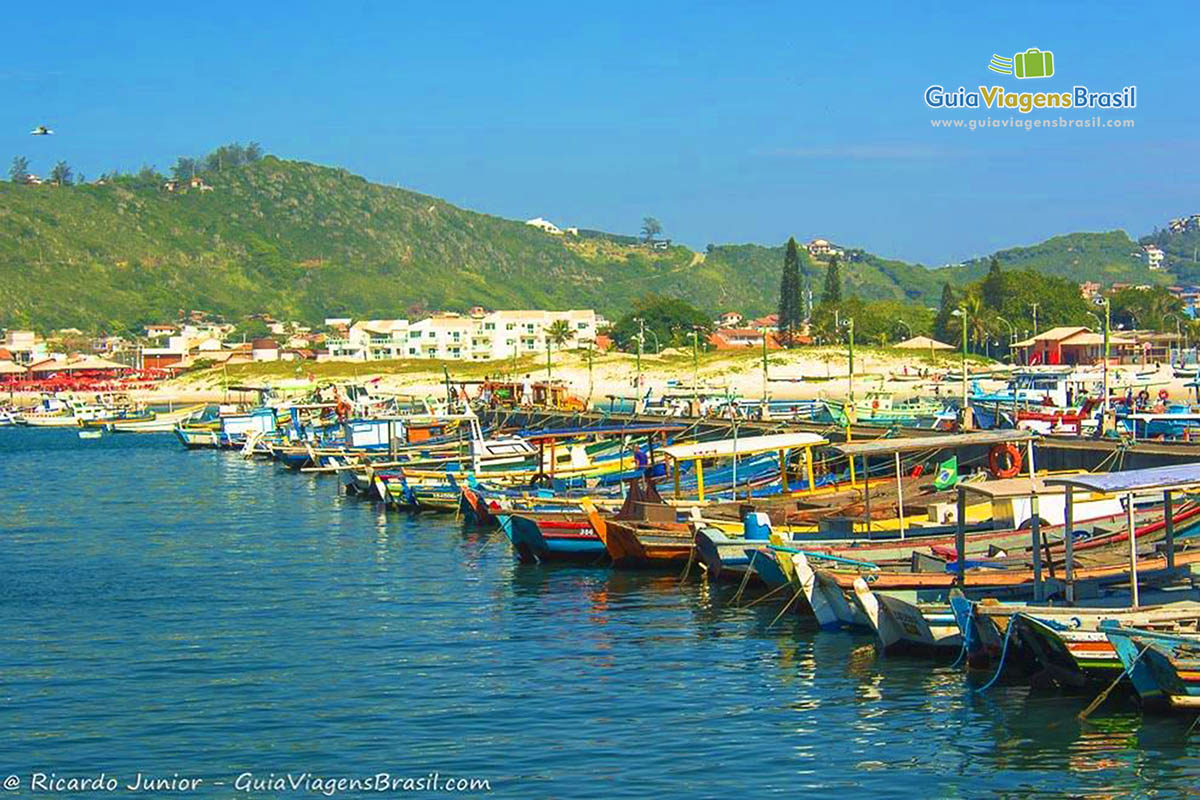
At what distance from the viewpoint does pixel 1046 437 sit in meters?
49.5

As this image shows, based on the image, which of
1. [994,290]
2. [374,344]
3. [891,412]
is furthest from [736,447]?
[374,344]

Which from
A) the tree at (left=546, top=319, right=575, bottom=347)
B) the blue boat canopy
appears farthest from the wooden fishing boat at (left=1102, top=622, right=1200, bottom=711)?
the tree at (left=546, top=319, right=575, bottom=347)

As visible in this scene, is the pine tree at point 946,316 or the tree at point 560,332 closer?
the pine tree at point 946,316

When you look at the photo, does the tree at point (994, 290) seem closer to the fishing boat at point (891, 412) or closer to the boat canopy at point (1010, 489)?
the fishing boat at point (891, 412)

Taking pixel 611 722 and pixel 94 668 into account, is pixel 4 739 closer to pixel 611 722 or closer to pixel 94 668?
pixel 94 668

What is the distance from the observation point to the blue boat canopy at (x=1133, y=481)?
2238cm

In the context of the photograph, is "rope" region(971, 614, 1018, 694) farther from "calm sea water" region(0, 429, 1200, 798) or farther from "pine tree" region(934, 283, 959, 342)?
"pine tree" region(934, 283, 959, 342)

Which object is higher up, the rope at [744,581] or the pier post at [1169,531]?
the pier post at [1169,531]

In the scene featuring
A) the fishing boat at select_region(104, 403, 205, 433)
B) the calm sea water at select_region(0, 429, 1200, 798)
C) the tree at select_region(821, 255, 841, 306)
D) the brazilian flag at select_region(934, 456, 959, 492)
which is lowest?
the calm sea water at select_region(0, 429, 1200, 798)

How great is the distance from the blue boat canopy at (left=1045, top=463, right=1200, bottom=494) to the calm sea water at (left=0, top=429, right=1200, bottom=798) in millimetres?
3002

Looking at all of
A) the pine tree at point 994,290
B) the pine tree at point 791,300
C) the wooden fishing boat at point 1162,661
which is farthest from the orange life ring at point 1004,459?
the pine tree at point 791,300

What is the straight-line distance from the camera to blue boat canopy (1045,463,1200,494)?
22381mm

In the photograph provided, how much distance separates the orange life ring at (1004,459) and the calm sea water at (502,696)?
37.9ft

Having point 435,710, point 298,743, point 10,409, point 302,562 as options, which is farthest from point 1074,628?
point 10,409
